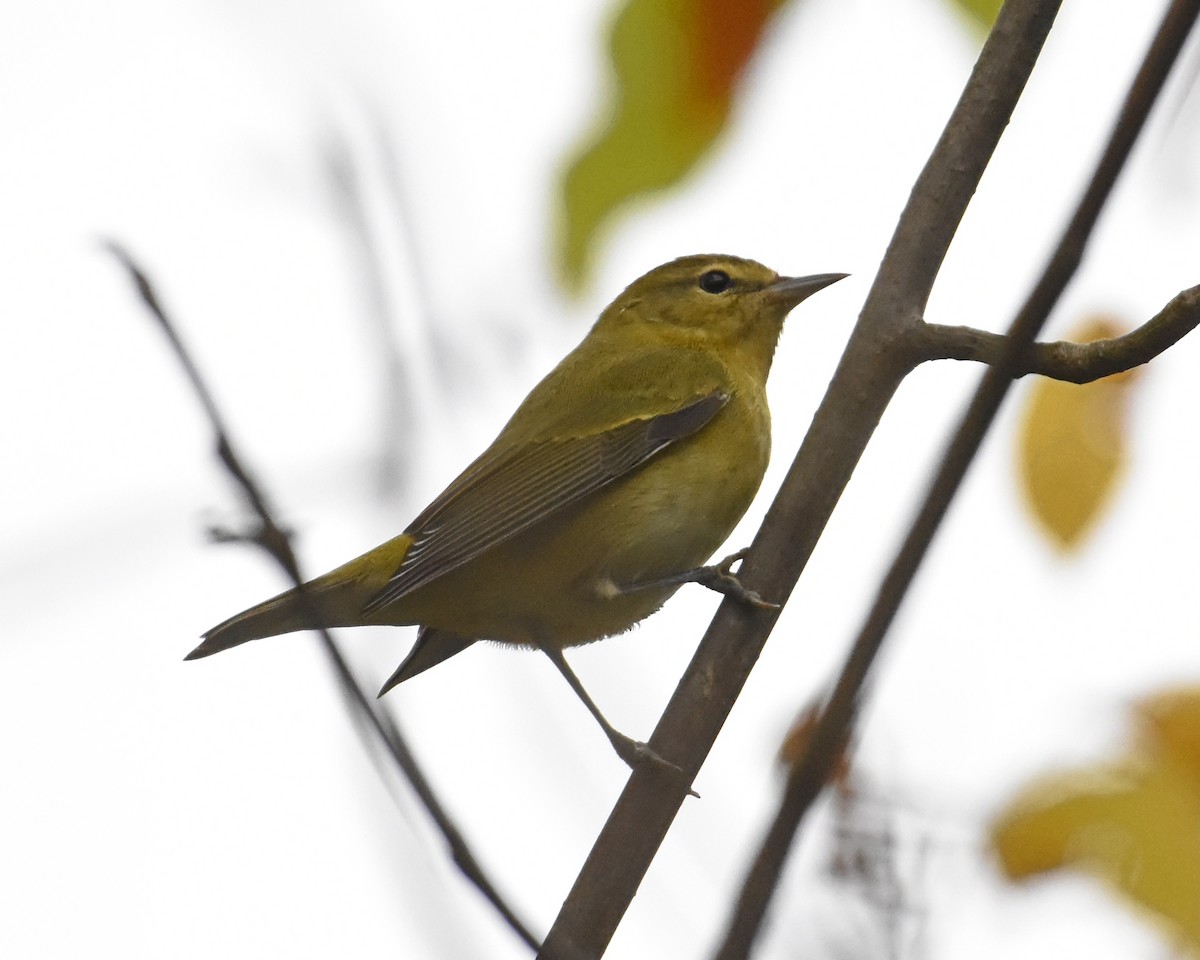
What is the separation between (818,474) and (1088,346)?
0.66 metres

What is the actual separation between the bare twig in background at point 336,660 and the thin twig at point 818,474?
962mm

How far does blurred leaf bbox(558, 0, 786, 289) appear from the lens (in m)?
2.72

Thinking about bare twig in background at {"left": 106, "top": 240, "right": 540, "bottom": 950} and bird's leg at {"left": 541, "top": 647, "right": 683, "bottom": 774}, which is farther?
bird's leg at {"left": 541, "top": 647, "right": 683, "bottom": 774}

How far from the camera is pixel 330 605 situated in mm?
5035

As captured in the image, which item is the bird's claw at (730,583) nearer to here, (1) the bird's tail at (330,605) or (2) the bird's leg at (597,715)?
(2) the bird's leg at (597,715)

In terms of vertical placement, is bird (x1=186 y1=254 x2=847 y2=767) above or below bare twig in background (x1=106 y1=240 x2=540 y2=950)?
above

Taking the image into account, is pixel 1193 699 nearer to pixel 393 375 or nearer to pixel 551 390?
pixel 393 375

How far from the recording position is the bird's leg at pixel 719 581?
337cm

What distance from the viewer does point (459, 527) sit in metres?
5.12

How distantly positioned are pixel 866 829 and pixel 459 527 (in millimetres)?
2774

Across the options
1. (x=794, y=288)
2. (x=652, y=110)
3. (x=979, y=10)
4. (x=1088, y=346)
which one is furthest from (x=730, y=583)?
(x=794, y=288)

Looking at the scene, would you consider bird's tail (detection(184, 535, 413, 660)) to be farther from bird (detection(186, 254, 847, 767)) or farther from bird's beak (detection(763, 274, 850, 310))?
bird's beak (detection(763, 274, 850, 310))

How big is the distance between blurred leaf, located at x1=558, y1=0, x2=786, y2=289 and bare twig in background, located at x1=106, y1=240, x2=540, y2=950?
1213mm

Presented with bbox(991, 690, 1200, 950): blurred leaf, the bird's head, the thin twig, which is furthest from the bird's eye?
bbox(991, 690, 1200, 950): blurred leaf
